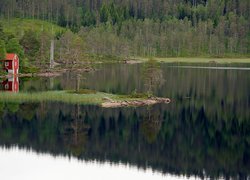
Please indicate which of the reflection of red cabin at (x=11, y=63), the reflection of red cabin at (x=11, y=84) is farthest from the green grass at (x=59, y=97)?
the reflection of red cabin at (x=11, y=63)

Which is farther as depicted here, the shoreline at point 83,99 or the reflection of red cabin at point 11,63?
the reflection of red cabin at point 11,63

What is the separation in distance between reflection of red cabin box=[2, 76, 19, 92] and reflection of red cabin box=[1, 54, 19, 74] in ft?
16.7

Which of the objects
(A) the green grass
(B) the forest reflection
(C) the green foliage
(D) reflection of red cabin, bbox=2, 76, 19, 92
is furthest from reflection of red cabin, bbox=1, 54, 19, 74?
(B) the forest reflection

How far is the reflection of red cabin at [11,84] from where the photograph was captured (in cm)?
11600

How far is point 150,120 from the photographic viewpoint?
88.5m

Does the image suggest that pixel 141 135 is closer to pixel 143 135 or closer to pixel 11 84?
pixel 143 135

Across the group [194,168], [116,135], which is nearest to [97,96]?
[116,135]

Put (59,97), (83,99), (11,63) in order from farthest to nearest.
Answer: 1. (11,63)
2. (59,97)
3. (83,99)

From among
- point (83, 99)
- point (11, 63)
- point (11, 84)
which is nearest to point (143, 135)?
point (83, 99)

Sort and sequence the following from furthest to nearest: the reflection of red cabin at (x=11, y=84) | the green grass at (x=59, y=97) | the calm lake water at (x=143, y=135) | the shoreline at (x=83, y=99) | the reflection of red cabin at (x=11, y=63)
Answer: the reflection of red cabin at (x=11, y=63) → the reflection of red cabin at (x=11, y=84) → the green grass at (x=59, y=97) → the shoreline at (x=83, y=99) → the calm lake water at (x=143, y=135)

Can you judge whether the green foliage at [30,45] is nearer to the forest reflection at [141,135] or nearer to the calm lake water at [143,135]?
the calm lake water at [143,135]

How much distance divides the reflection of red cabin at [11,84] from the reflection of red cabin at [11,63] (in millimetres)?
5076

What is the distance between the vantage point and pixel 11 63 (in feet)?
485

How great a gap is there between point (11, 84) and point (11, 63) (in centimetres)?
2229
